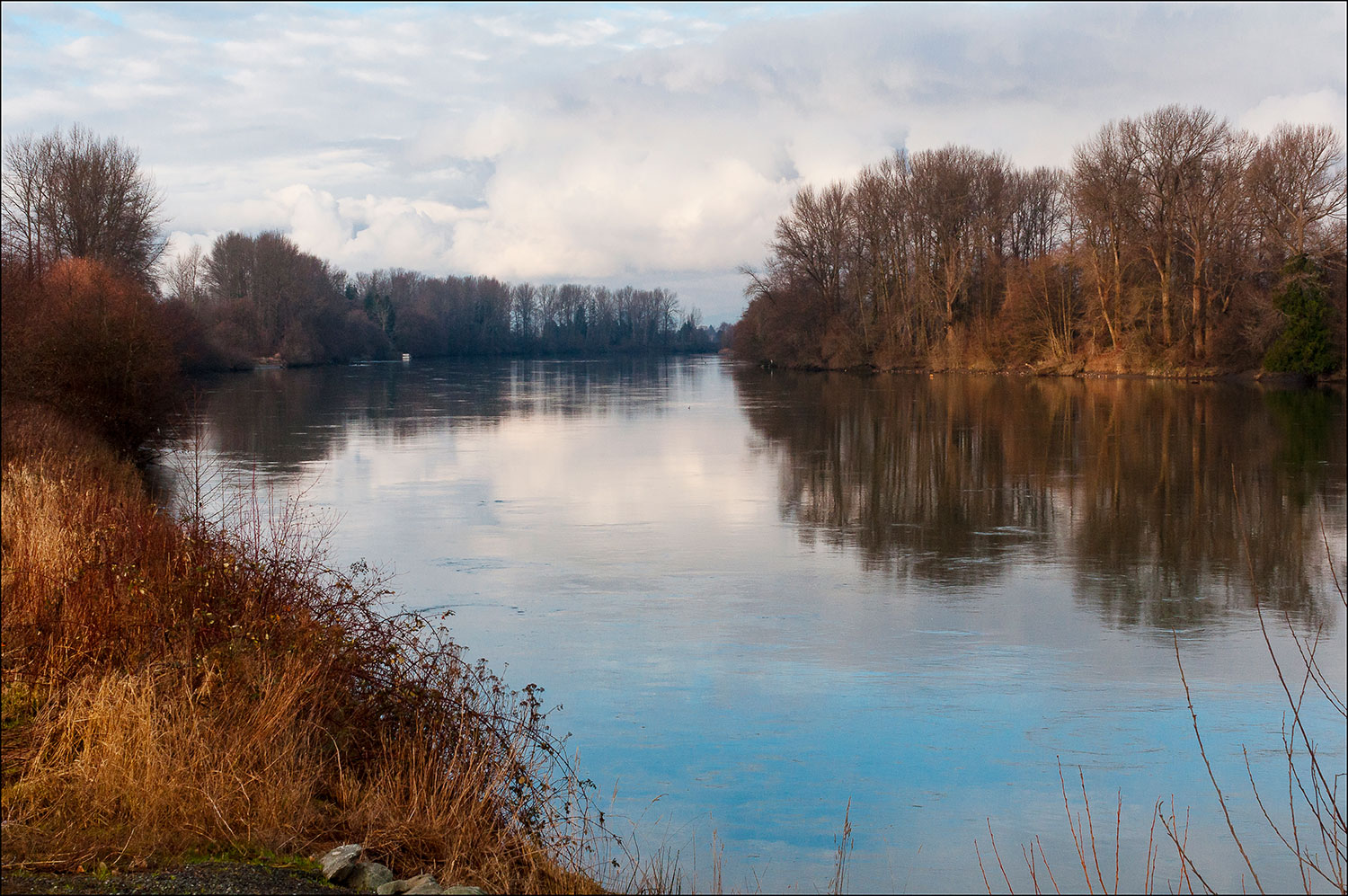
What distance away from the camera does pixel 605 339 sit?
583 ft

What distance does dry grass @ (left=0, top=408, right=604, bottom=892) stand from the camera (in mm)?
5395

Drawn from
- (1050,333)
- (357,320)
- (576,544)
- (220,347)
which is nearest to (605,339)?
(357,320)

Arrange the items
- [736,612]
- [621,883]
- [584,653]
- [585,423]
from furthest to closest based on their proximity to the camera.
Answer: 1. [585,423]
2. [736,612]
3. [584,653]
4. [621,883]

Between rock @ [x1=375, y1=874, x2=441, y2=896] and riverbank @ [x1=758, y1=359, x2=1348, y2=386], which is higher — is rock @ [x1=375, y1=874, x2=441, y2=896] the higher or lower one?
the lower one

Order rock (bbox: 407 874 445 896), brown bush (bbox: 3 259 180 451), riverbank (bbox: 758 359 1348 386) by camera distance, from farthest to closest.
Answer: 1. riverbank (bbox: 758 359 1348 386)
2. brown bush (bbox: 3 259 180 451)
3. rock (bbox: 407 874 445 896)

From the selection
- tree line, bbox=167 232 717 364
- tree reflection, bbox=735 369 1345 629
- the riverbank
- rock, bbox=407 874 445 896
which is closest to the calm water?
tree reflection, bbox=735 369 1345 629

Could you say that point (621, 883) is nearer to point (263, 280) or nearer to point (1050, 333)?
point (1050, 333)

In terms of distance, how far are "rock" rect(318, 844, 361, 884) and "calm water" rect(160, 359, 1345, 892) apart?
186 centimetres

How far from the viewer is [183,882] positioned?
4.77 meters

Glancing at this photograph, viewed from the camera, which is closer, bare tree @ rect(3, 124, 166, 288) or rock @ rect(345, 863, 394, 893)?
rock @ rect(345, 863, 394, 893)

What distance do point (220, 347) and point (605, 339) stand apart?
4302 inches

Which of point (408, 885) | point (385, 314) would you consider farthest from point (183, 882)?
point (385, 314)

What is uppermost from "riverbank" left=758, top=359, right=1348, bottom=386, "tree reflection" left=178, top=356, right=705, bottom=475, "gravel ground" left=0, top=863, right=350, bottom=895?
"riverbank" left=758, top=359, right=1348, bottom=386

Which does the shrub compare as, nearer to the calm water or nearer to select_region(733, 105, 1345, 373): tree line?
select_region(733, 105, 1345, 373): tree line
